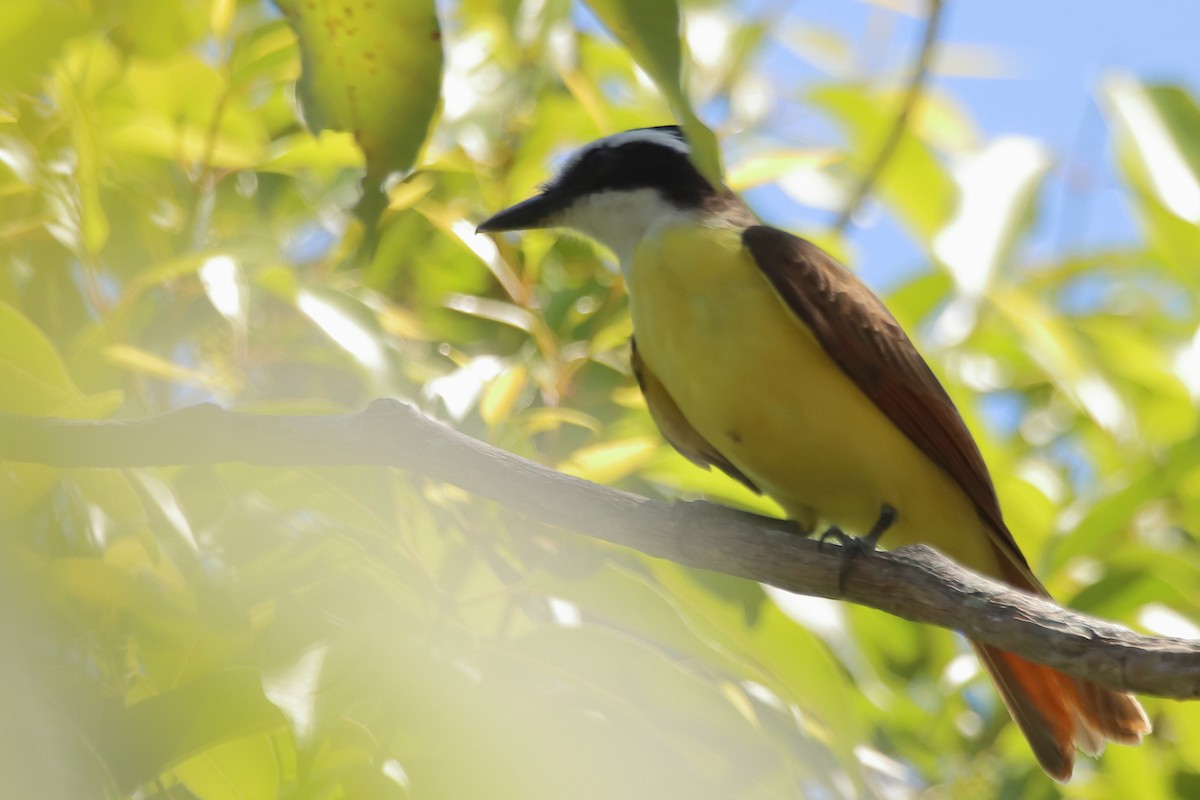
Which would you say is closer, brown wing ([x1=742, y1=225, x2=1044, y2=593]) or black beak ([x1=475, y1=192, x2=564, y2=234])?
brown wing ([x1=742, y1=225, x2=1044, y2=593])

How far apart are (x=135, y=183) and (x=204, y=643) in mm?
1155

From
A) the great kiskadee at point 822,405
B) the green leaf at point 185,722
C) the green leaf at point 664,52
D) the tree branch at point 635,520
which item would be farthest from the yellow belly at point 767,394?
the green leaf at point 664,52

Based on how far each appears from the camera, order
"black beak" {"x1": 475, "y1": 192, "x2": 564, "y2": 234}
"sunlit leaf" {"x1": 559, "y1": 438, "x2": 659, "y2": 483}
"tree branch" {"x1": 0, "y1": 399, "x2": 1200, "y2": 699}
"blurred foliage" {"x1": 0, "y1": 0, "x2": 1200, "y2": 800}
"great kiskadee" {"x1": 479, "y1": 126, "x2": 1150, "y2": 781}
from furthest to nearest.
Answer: "black beak" {"x1": 475, "y1": 192, "x2": 564, "y2": 234} < "great kiskadee" {"x1": 479, "y1": 126, "x2": 1150, "y2": 781} < "sunlit leaf" {"x1": 559, "y1": 438, "x2": 659, "y2": 483} < "blurred foliage" {"x1": 0, "y1": 0, "x2": 1200, "y2": 800} < "tree branch" {"x1": 0, "y1": 399, "x2": 1200, "y2": 699}

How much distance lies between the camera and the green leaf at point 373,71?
3.76 feet

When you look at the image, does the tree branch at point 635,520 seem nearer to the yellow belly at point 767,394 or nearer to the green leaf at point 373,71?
the yellow belly at point 767,394

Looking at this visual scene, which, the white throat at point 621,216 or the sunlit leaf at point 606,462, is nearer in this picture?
the sunlit leaf at point 606,462

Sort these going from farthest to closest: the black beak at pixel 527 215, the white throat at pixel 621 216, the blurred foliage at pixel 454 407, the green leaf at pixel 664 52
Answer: the white throat at pixel 621 216 < the black beak at pixel 527 215 < the blurred foliage at pixel 454 407 < the green leaf at pixel 664 52

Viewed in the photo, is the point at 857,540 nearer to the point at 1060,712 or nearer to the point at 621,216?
the point at 1060,712

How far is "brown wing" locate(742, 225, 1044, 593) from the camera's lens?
2.63 meters

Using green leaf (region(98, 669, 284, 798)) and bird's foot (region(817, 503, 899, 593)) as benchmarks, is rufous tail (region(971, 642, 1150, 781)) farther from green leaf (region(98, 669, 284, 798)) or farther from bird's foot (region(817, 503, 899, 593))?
green leaf (region(98, 669, 284, 798))

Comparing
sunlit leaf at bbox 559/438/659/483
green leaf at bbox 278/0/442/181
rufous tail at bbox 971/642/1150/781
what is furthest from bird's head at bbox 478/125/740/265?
green leaf at bbox 278/0/442/181

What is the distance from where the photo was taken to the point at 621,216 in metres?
3.08

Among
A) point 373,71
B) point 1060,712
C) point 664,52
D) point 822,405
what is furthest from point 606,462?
point 664,52

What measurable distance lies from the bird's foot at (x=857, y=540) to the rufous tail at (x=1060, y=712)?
0.33m
